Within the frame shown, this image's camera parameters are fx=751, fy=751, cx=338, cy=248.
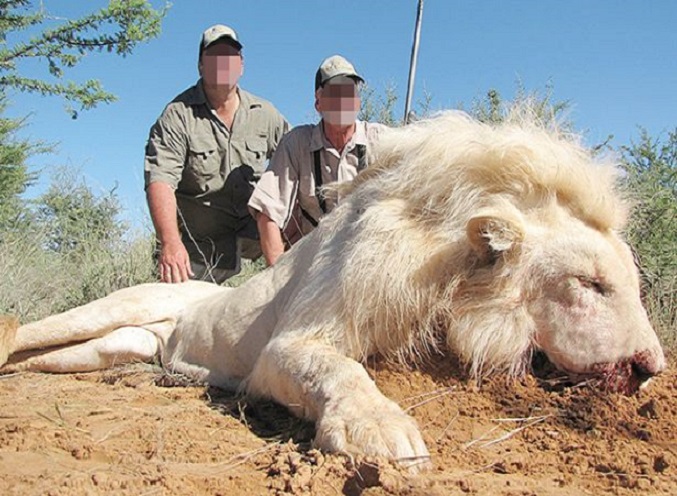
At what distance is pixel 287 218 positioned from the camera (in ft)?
17.6

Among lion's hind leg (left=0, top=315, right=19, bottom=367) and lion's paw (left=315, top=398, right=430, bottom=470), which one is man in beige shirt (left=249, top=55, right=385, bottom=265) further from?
lion's paw (left=315, top=398, right=430, bottom=470)

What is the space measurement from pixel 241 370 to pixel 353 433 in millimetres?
1823

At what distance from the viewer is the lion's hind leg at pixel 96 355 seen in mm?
4590

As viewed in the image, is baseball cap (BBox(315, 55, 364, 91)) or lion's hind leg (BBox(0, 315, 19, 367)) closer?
lion's hind leg (BBox(0, 315, 19, 367))

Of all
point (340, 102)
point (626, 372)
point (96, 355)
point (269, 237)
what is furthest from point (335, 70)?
point (626, 372)

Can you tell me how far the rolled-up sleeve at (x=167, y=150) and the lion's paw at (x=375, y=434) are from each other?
4017 millimetres

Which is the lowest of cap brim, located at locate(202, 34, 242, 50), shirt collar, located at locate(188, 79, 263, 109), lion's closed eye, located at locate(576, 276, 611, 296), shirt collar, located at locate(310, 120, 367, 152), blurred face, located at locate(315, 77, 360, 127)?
lion's closed eye, located at locate(576, 276, 611, 296)

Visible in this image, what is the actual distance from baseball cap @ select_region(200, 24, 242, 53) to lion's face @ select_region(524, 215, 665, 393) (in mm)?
4387

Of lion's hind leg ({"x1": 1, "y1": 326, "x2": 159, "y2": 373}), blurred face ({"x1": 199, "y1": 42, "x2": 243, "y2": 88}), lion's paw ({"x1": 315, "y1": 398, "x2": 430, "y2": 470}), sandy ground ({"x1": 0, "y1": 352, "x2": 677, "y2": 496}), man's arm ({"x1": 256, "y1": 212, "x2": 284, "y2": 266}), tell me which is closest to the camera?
sandy ground ({"x1": 0, "y1": 352, "x2": 677, "y2": 496})

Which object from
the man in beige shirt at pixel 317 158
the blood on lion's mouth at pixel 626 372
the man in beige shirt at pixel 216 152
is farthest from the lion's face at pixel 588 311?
the man in beige shirt at pixel 216 152

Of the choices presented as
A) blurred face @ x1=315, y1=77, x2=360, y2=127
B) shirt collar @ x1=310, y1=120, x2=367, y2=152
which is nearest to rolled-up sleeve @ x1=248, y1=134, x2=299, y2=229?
shirt collar @ x1=310, y1=120, x2=367, y2=152

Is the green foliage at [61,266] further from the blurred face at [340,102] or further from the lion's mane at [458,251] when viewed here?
the lion's mane at [458,251]

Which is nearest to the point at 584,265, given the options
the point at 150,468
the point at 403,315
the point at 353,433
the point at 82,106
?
the point at 403,315

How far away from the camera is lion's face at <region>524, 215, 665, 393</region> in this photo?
268cm
